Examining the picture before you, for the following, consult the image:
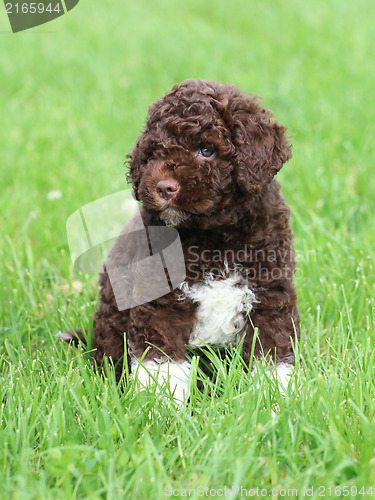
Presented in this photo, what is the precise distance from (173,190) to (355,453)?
1423 mm

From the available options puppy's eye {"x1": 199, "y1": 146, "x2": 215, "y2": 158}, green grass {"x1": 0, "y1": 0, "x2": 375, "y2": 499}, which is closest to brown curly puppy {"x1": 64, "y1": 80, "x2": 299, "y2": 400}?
puppy's eye {"x1": 199, "y1": 146, "x2": 215, "y2": 158}

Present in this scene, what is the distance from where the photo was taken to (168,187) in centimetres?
297

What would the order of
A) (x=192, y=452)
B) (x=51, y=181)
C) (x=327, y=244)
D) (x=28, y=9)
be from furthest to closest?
(x=51, y=181), (x=327, y=244), (x=28, y=9), (x=192, y=452)

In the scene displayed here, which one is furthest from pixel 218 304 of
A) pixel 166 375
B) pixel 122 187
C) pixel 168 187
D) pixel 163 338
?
pixel 122 187

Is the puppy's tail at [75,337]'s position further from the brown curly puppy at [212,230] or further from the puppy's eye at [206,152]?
the puppy's eye at [206,152]

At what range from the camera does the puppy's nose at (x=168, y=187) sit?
297 cm

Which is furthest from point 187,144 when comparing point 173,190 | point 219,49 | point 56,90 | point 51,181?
point 219,49

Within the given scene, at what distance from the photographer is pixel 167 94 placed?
128 inches

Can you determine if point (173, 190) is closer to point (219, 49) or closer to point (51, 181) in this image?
point (51, 181)

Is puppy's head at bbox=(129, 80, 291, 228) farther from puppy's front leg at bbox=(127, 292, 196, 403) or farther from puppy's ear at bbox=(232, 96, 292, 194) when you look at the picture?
puppy's front leg at bbox=(127, 292, 196, 403)

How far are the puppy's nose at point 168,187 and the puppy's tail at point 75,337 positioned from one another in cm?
134

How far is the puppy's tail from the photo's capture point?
395 centimetres

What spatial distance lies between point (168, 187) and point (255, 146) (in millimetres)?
517

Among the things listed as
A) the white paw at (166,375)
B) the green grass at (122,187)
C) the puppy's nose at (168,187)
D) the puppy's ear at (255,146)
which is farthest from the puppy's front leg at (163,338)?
the puppy's ear at (255,146)
